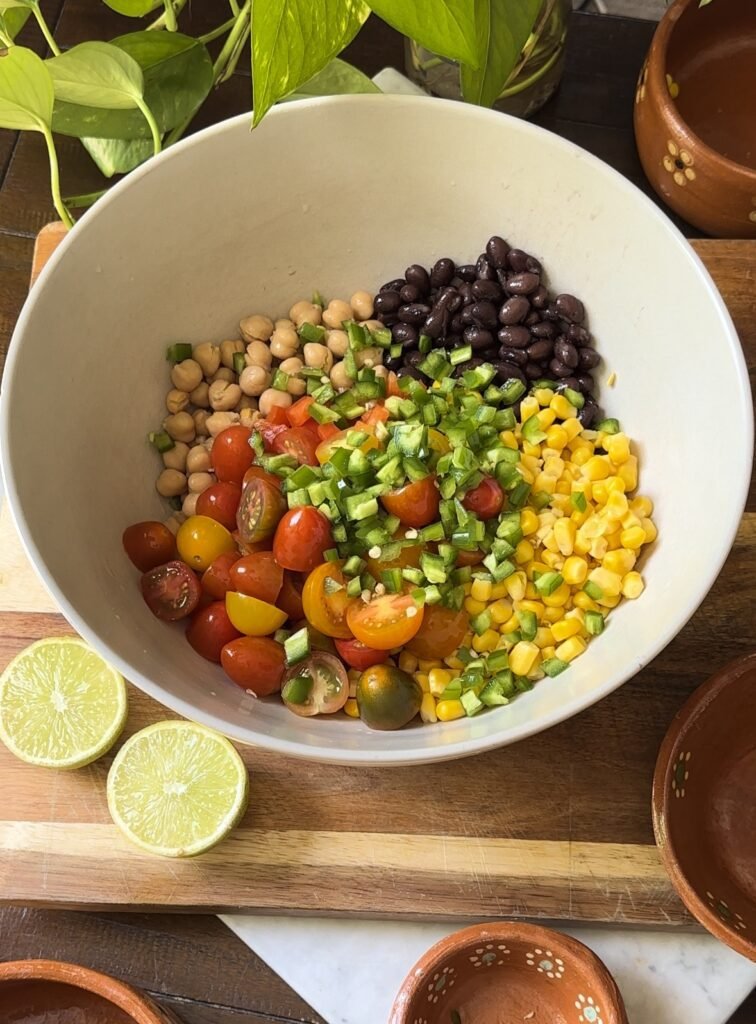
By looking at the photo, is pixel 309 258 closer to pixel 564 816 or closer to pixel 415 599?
pixel 415 599

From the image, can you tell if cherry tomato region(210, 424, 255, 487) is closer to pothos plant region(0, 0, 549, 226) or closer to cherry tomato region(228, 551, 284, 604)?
cherry tomato region(228, 551, 284, 604)

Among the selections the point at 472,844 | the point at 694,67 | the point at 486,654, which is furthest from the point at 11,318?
the point at 694,67

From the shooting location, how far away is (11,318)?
1624mm

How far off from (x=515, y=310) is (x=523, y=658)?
493 mm

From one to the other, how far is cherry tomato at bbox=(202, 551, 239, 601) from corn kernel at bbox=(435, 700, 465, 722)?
1.04 ft

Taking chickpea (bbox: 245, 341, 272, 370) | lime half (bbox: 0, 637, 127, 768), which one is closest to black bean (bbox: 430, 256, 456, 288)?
chickpea (bbox: 245, 341, 272, 370)

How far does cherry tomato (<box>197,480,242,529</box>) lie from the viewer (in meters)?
1.38

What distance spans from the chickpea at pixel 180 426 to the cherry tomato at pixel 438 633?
457 mm

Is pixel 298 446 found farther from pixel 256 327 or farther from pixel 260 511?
pixel 256 327

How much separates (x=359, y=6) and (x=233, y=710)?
2.75ft

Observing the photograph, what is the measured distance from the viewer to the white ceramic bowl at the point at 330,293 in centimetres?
117

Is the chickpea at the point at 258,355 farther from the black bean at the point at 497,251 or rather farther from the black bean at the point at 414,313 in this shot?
the black bean at the point at 497,251

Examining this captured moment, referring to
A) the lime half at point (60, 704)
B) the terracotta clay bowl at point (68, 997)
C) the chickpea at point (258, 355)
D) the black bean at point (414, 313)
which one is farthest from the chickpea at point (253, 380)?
the terracotta clay bowl at point (68, 997)

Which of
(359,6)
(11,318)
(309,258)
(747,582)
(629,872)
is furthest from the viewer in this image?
(11,318)
